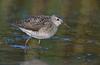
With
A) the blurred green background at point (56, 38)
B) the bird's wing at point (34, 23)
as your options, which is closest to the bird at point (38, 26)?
the bird's wing at point (34, 23)

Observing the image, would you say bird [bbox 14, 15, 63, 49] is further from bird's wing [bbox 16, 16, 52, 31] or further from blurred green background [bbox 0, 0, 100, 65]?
blurred green background [bbox 0, 0, 100, 65]

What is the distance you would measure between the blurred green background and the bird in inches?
11.3

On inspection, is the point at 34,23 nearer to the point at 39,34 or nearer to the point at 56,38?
the point at 39,34

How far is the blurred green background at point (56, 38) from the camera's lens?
9.38 meters

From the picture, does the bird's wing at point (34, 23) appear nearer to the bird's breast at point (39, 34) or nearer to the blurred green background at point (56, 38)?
the bird's breast at point (39, 34)

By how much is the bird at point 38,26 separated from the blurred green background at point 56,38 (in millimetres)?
286

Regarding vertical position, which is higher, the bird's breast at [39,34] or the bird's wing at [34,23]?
the bird's wing at [34,23]

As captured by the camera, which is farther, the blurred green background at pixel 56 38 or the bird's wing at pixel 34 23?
the bird's wing at pixel 34 23

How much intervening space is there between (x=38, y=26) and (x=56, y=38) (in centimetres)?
107

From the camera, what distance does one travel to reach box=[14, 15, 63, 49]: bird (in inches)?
412

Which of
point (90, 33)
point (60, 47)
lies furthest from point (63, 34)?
point (60, 47)

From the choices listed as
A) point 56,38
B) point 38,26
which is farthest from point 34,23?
point 56,38

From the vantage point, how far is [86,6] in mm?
17641

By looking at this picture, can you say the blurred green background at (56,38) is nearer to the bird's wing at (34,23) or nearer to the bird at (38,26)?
the bird at (38,26)
